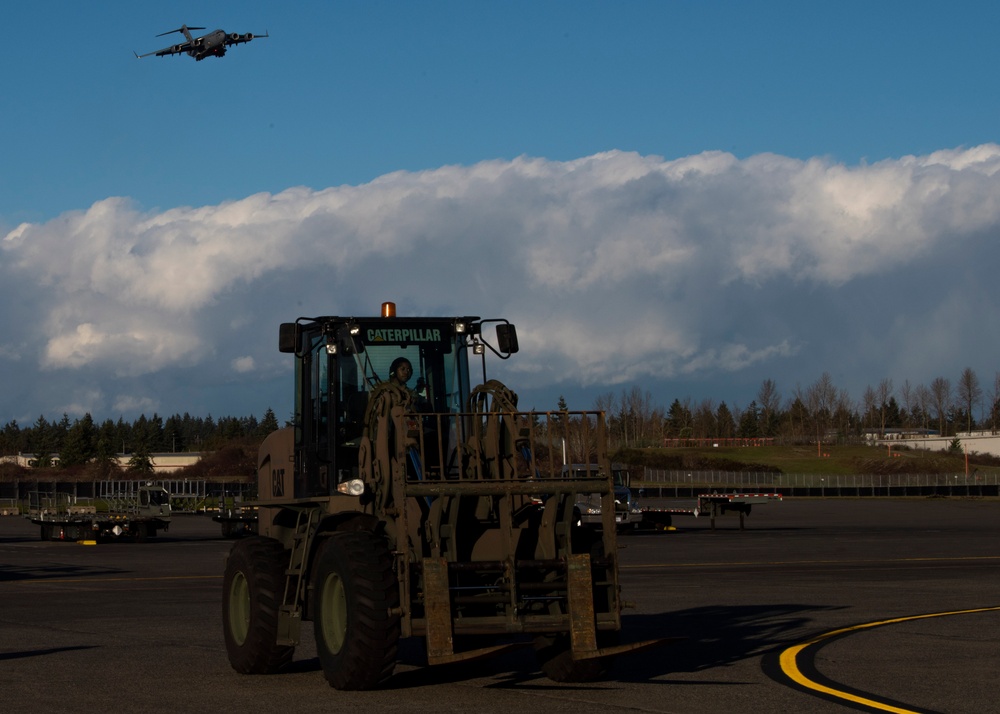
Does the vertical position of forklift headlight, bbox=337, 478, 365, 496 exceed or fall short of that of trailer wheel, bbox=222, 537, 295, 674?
it exceeds it

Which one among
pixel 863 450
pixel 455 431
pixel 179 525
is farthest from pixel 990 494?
pixel 455 431

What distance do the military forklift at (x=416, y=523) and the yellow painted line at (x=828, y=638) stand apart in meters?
1.70

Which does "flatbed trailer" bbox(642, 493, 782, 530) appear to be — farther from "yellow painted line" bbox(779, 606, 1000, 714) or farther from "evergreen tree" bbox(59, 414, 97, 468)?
"evergreen tree" bbox(59, 414, 97, 468)

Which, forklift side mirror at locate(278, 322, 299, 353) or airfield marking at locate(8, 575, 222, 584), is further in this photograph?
Answer: airfield marking at locate(8, 575, 222, 584)

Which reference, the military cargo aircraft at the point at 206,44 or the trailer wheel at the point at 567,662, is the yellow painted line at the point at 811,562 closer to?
the trailer wheel at the point at 567,662

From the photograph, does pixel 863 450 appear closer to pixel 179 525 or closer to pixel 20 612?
pixel 179 525

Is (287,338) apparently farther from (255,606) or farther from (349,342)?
(255,606)

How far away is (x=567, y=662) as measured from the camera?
35.9 ft

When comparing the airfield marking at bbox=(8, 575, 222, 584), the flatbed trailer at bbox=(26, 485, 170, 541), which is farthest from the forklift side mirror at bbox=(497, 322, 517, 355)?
the flatbed trailer at bbox=(26, 485, 170, 541)

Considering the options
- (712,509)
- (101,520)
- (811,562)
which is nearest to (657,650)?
(811,562)

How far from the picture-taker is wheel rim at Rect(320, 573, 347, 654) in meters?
10.5

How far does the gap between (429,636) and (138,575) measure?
18472 mm

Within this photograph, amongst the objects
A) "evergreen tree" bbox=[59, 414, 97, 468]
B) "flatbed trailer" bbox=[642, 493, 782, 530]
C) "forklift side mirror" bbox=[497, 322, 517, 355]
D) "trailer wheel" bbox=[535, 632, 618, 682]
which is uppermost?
"evergreen tree" bbox=[59, 414, 97, 468]

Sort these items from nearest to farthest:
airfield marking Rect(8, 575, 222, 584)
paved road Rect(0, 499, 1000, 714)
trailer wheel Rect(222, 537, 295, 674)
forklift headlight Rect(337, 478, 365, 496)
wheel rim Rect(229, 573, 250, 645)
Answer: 1. paved road Rect(0, 499, 1000, 714)
2. forklift headlight Rect(337, 478, 365, 496)
3. trailer wheel Rect(222, 537, 295, 674)
4. wheel rim Rect(229, 573, 250, 645)
5. airfield marking Rect(8, 575, 222, 584)
